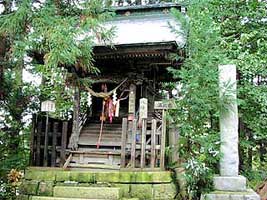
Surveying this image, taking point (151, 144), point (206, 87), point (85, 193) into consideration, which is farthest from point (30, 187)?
point (206, 87)

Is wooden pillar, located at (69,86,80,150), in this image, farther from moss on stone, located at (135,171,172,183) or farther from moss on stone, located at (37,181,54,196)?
moss on stone, located at (135,171,172,183)

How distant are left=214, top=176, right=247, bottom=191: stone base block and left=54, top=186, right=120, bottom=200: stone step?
1795 mm

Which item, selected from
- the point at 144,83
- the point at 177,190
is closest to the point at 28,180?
the point at 177,190

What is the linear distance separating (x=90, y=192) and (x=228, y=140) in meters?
2.65

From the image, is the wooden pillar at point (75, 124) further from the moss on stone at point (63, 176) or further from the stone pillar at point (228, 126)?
the stone pillar at point (228, 126)

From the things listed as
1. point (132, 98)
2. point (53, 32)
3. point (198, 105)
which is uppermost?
point (53, 32)

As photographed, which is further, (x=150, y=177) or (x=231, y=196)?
(x=150, y=177)

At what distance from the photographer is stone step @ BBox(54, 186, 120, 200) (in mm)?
6078

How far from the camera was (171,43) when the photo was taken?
7.72 m

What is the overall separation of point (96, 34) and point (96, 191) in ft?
9.17

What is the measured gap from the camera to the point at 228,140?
6023 mm

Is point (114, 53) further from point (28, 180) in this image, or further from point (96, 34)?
point (28, 180)

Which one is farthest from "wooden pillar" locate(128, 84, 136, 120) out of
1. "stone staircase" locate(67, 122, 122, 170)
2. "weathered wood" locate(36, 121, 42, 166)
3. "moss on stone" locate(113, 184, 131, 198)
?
"moss on stone" locate(113, 184, 131, 198)

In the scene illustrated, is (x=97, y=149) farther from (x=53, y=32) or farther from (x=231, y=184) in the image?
(x=53, y=32)
